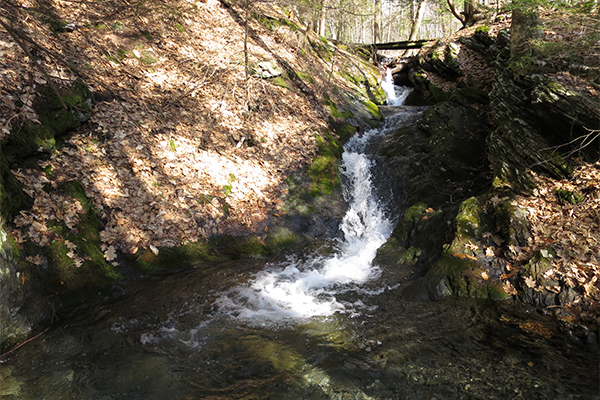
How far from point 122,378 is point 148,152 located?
466 centimetres

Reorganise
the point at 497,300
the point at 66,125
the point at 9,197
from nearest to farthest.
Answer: the point at 9,197 < the point at 497,300 < the point at 66,125

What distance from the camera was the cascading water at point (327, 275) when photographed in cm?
548

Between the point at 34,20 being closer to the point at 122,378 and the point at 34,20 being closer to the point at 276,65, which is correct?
the point at 276,65

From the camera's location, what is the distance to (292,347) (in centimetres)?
440

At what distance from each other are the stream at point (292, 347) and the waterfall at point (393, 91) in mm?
13015

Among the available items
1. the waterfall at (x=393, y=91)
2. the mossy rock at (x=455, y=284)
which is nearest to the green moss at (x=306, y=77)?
the waterfall at (x=393, y=91)

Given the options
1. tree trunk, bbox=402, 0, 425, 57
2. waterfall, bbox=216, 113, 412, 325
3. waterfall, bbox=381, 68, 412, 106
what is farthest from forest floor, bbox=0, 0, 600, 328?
tree trunk, bbox=402, 0, 425, 57

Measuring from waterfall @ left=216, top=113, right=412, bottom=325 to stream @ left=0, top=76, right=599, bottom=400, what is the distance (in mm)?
37

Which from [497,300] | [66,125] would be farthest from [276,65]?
[497,300]

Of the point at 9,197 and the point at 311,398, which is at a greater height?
the point at 9,197

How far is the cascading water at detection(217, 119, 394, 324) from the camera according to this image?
18.0 ft

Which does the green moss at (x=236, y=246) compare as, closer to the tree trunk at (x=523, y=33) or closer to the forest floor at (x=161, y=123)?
the forest floor at (x=161, y=123)

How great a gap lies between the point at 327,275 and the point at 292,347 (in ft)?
8.26

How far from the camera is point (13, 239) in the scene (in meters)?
4.57
